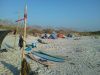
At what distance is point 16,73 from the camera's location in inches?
387

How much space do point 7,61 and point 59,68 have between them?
3.22 m

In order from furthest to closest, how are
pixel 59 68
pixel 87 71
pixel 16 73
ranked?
pixel 59 68
pixel 87 71
pixel 16 73

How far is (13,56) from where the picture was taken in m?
13.5

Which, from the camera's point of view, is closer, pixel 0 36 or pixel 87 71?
pixel 87 71

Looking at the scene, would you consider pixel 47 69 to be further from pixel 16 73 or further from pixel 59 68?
pixel 16 73

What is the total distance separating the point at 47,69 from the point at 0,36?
145 inches

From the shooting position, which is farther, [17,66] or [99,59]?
[99,59]

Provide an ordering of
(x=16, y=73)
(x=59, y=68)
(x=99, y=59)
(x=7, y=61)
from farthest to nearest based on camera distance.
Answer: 1. (x=99, y=59)
2. (x=7, y=61)
3. (x=59, y=68)
4. (x=16, y=73)

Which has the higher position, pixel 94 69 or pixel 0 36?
pixel 0 36

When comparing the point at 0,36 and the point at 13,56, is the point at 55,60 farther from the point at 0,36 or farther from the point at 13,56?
the point at 0,36

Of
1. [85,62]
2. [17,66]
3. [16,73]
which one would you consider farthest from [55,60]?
[16,73]

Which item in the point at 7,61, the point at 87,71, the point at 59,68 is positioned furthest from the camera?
the point at 7,61

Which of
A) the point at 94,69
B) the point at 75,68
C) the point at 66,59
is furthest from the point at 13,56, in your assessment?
the point at 94,69

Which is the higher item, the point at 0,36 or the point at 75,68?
the point at 0,36
